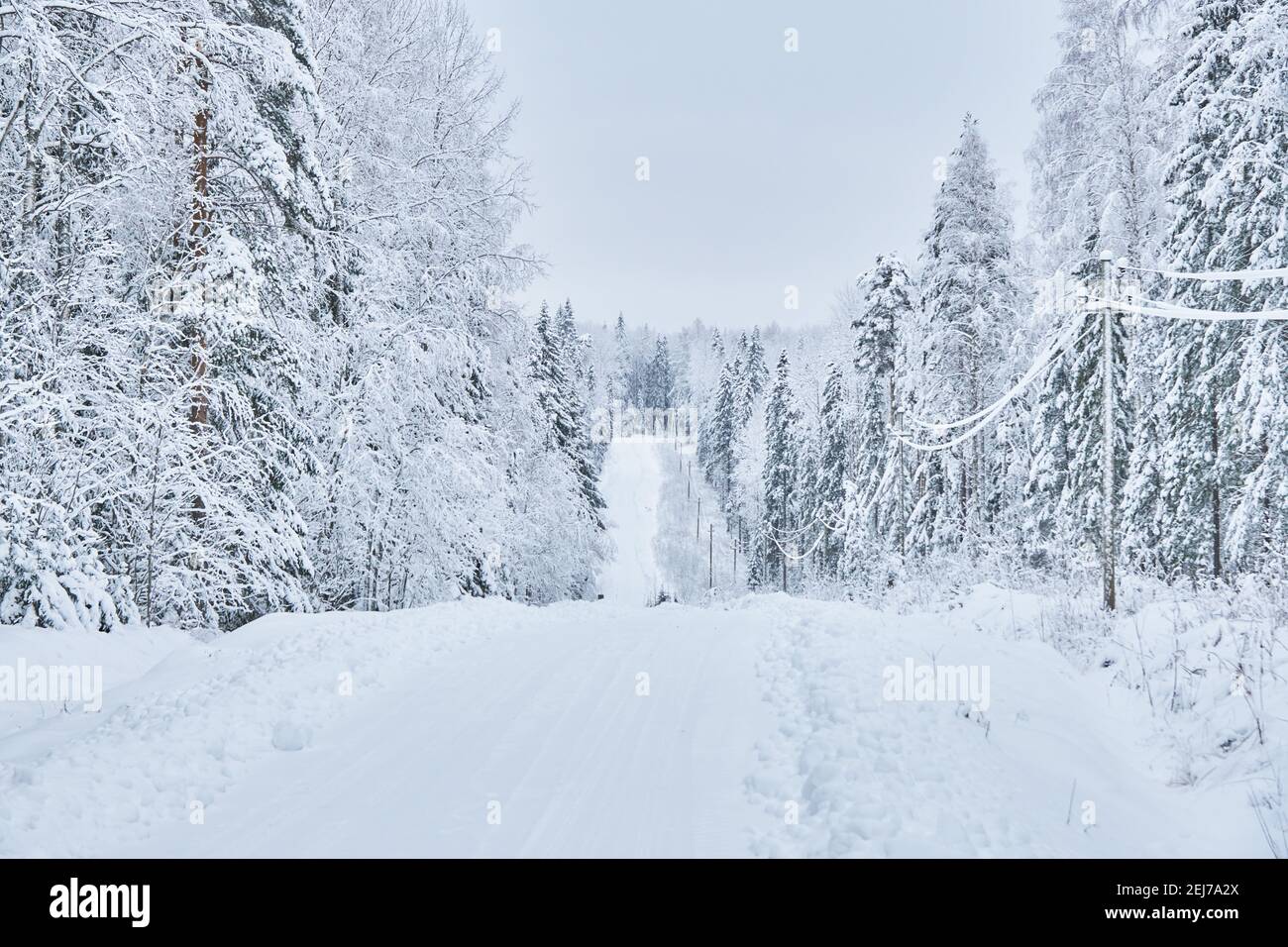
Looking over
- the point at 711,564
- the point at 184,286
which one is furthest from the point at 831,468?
the point at 184,286

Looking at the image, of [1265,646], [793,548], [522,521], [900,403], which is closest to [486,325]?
[522,521]

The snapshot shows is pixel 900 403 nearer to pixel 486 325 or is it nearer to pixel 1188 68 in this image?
pixel 1188 68

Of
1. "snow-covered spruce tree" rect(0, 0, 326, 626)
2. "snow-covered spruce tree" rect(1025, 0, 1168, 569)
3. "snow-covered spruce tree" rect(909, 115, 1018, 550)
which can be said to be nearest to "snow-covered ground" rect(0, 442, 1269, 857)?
"snow-covered spruce tree" rect(0, 0, 326, 626)

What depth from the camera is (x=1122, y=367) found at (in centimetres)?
1493

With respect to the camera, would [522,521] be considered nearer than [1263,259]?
No

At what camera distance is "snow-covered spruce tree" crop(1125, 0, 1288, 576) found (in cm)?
1164

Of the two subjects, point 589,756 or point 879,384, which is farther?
point 879,384

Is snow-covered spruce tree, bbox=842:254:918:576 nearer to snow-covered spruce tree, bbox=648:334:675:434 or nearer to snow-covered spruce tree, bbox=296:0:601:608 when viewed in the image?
snow-covered spruce tree, bbox=296:0:601:608

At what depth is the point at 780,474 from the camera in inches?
1927

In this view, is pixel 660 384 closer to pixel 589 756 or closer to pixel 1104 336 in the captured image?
pixel 1104 336

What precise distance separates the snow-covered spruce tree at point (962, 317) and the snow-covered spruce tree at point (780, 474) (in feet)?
89.5

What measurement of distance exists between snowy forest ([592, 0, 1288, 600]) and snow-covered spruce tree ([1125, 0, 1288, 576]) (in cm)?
4

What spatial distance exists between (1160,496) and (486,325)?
16.2m

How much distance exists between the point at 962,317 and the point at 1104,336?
11.6 m
